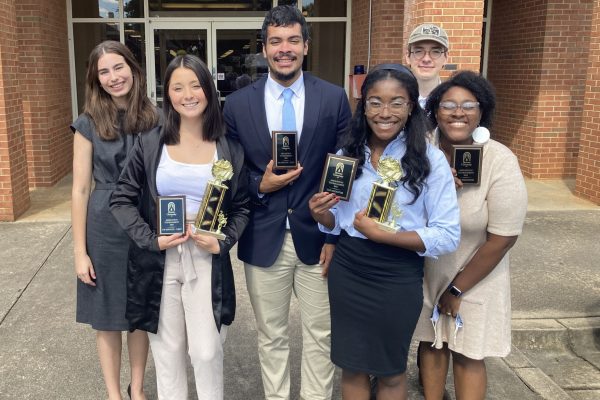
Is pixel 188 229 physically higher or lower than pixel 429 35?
lower

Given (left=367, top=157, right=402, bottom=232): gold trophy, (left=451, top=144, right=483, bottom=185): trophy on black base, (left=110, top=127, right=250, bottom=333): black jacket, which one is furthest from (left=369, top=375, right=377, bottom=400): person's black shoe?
(left=451, top=144, right=483, bottom=185): trophy on black base

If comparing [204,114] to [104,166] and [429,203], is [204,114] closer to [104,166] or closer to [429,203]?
[104,166]

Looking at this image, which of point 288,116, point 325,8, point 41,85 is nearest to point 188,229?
point 288,116

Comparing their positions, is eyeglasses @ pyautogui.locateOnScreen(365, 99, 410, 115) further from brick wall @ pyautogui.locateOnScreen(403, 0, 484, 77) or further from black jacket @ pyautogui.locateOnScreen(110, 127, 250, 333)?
brick wall @ pyautogui.locateOnScreen(403, 0, 484, 77)

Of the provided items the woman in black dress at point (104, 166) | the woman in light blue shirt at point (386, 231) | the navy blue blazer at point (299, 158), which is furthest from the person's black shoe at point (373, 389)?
the woman in black dress at point (104, 166)

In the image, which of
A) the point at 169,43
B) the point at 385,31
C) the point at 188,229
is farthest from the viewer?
the point at 169,43

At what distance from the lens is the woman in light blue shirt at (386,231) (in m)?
2.37

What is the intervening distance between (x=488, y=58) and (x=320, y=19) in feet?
10.5

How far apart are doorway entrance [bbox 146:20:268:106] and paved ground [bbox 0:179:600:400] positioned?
449 centimetres

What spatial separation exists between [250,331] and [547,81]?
22.8 ft

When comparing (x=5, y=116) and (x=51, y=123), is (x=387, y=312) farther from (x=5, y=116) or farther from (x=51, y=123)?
(x=51, y=123)

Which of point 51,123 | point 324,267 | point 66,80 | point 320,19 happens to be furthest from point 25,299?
point 320,19

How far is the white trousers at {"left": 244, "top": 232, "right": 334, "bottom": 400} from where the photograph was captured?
2932 mm

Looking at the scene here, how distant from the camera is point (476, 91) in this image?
2.57 metres
